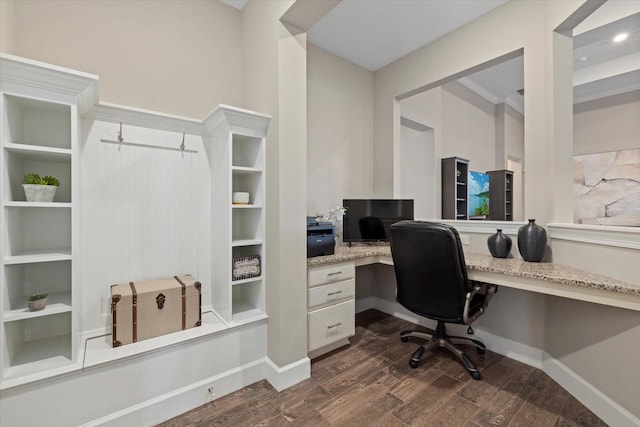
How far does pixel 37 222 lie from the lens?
4.88 ft

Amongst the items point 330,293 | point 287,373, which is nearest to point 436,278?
point 330,293

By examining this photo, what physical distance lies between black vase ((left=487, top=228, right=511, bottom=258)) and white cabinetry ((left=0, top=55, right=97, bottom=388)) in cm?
272

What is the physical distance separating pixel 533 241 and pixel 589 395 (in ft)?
3.11

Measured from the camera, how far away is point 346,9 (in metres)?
2.30

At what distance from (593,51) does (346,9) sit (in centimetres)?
325

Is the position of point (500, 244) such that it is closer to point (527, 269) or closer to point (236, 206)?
point (527, 269)

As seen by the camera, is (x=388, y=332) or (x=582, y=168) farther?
(x=582, y=168)

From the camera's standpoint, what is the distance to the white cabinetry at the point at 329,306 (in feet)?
6.55

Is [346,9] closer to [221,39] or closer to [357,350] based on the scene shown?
[221,39]

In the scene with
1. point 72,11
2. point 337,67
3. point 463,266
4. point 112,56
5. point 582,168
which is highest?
point 337,67

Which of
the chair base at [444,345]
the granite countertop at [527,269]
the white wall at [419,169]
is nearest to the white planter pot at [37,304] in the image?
the granite countertop at [527,269]

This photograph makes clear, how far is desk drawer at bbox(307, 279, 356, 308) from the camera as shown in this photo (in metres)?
1.99

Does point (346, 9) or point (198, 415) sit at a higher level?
point (346, 9)

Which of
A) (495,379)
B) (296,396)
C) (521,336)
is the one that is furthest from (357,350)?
(521,336)
